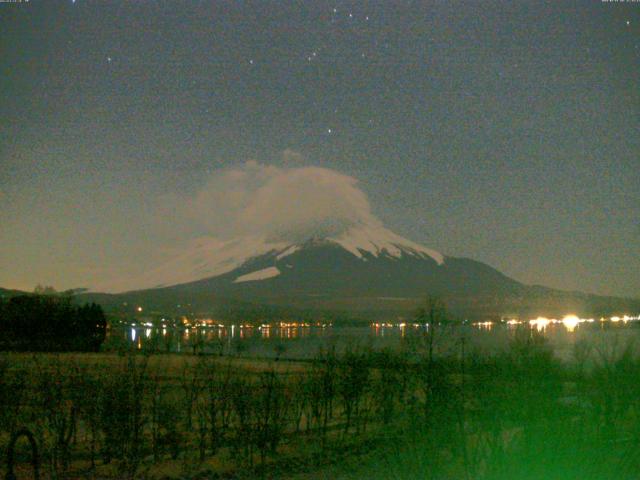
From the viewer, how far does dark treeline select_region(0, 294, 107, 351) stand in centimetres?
4559

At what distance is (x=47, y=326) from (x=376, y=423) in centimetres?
3702

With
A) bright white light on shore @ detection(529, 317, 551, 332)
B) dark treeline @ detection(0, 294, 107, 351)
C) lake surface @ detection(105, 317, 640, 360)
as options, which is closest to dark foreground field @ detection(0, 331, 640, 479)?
lake surface @ detection(105, 317, 640, 360)

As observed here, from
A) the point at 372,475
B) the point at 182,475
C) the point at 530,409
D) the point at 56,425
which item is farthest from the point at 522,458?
the point at 56,425

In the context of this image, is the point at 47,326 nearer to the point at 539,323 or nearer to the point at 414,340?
the point at 539,323

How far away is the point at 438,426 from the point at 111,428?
20.2ft

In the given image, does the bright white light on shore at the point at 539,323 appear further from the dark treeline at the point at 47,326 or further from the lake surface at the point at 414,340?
the dark treeline at the point at 47,326

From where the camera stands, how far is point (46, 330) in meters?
47.6

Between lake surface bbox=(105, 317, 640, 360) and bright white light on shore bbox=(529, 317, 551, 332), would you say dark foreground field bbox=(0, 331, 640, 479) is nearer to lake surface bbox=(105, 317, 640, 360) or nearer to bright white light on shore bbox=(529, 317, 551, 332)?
lake surface bbox=(105, 317, 640, 360)

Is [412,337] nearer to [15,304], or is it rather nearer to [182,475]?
[182,475]

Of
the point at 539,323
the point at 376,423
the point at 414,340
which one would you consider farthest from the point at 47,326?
the point at 414,340

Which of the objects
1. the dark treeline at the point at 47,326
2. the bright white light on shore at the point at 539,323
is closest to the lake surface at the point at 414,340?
the bright white light on shore at the point at 539,323

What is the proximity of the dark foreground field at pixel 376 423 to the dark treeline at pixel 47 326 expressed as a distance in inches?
1038

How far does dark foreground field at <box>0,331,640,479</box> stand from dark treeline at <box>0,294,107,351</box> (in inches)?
1038

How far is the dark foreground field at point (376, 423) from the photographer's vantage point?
5.66 metres
